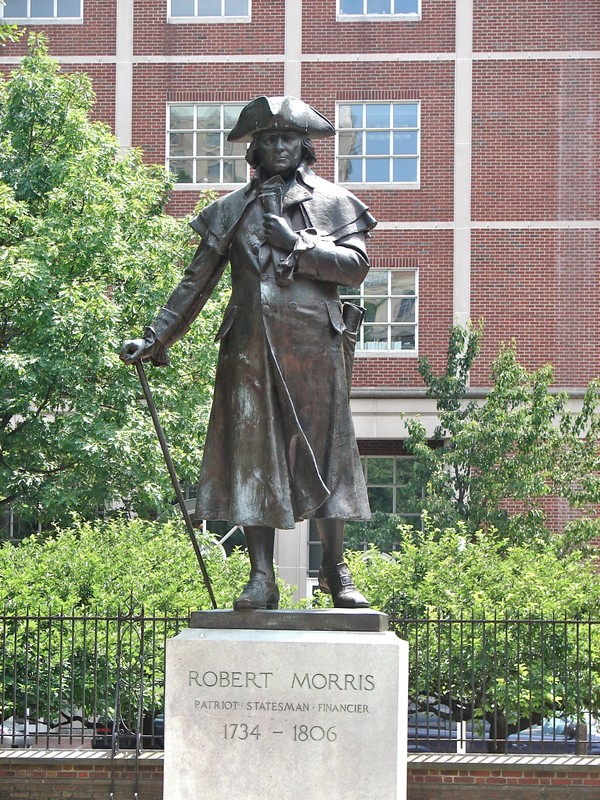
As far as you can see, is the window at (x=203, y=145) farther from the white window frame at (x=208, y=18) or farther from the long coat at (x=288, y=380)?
the long coat at (x=288, y=380)

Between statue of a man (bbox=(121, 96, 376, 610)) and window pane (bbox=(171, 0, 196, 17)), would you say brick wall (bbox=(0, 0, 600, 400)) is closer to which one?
window pane (bbox=(171, 0, 196, 17))

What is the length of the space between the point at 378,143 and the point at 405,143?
58 centimetres

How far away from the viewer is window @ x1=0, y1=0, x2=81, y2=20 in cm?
3159

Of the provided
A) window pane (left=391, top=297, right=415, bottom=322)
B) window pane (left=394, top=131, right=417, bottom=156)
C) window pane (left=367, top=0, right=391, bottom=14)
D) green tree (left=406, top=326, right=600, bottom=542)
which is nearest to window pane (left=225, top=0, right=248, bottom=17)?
window pane (left=367, top=0, right=391, bottom=14)

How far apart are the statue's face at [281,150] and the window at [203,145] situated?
77.1ft

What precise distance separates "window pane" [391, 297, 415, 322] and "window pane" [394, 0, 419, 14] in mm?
6285

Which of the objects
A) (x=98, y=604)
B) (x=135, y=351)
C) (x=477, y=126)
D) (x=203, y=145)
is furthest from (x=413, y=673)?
(x=203, y=145)

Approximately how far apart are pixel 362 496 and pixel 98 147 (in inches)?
635

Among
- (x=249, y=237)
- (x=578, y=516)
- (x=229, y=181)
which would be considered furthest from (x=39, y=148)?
(x=249, y=237)

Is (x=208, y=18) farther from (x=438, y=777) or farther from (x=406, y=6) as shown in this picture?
(x=438, y=777)

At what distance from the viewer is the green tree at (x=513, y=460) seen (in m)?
24.1

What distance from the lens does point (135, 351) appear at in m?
7.48

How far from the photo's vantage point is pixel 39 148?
22594 mm

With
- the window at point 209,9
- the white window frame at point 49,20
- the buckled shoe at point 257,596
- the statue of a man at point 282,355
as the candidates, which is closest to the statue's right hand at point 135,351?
the statue of a man at point 282,355
